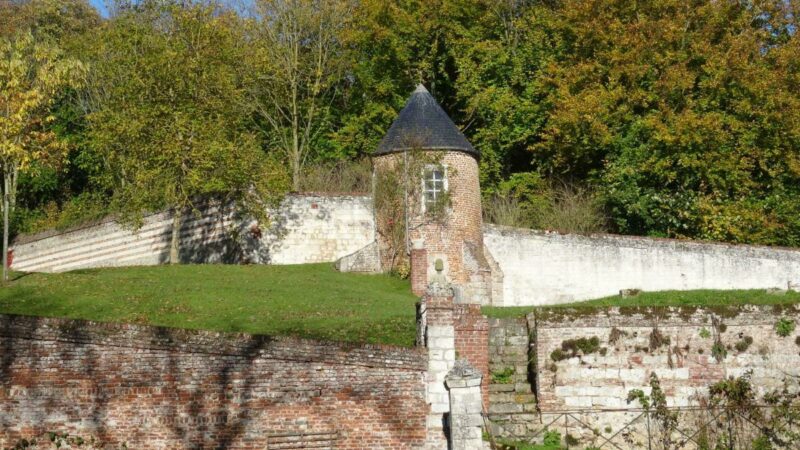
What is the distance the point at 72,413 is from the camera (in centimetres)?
1432

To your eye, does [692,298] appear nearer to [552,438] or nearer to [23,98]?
[552,438]

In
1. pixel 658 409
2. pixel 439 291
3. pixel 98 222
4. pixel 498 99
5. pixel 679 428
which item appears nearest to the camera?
pixel 439 291

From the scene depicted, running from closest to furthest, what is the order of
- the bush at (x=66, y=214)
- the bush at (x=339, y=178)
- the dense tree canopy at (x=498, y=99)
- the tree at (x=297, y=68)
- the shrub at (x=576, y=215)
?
1. the dense tree canopy at (x=498, y=99)
2. the shrub at (x=576, y=215)
3. the bush at (x=66, y=214)
4. the bush at (x=339, y=178)
5. the tree at (x=297, y=68)

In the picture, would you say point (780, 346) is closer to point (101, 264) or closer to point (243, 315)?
point (243, 315)

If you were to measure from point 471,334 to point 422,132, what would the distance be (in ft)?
43.5

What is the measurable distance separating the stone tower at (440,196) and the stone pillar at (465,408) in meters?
13.2

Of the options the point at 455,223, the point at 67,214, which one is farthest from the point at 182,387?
the point at 67,214

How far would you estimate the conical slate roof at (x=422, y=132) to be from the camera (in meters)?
29.2

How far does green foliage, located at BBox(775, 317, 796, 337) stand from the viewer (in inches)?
738

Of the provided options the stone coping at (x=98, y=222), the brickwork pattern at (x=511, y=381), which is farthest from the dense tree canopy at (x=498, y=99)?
the brickwork pattern at (x=511, y=381)

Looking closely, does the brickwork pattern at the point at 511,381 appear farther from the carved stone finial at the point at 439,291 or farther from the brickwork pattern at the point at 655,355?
the carved stone finial at the point at 439,291

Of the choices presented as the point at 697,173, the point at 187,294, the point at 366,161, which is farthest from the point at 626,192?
the point at 187,294

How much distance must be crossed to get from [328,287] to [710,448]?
11004 mm

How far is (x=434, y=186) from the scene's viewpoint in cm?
2919
